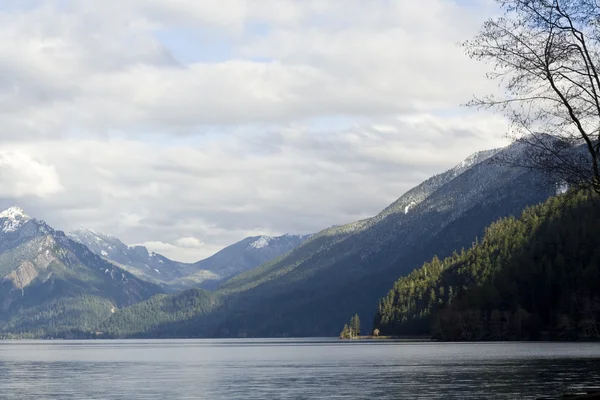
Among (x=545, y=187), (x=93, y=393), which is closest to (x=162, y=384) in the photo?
(x=93, y=393)

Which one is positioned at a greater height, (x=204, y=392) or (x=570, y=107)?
(x=570, y=107)

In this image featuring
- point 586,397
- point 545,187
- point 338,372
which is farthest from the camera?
point 338,372

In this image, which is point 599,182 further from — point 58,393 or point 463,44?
point 58,393

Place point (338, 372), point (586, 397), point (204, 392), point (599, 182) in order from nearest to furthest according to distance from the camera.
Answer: point (586, 397), point (599, 182), point (204, 392), point (338, 372)

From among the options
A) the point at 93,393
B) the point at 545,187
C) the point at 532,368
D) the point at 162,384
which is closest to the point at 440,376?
the point at 532,368

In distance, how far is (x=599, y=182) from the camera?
124 feet

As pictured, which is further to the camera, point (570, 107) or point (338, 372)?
point (338, 372)

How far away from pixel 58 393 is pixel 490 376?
149 ft

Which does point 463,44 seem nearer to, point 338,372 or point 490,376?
point 490,376

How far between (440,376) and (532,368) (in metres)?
14.8

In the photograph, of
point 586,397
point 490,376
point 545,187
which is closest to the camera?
point 586,397

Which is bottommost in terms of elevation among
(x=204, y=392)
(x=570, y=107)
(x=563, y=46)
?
(x=204, y=392)

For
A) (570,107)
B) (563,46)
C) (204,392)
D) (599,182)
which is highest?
(563,46)

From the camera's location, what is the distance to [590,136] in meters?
39.2
